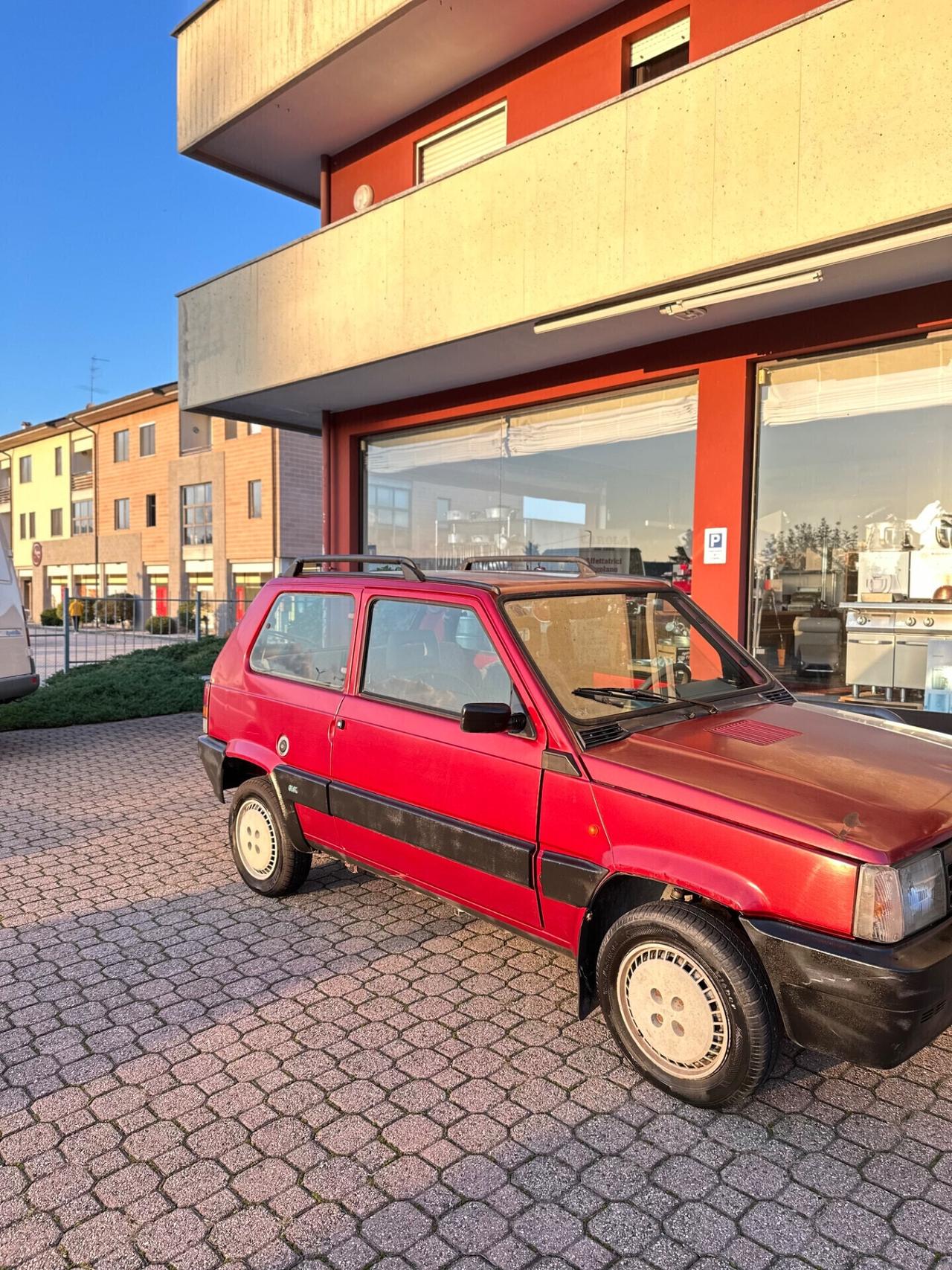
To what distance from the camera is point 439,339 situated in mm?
8203

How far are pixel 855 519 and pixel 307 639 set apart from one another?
5603 millimetres

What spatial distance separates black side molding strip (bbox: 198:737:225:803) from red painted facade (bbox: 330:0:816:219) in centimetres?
600

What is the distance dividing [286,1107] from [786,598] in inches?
263

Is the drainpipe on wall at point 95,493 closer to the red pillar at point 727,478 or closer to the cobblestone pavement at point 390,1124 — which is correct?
the red pillar at point 727,478

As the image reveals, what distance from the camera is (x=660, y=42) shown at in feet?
26.9

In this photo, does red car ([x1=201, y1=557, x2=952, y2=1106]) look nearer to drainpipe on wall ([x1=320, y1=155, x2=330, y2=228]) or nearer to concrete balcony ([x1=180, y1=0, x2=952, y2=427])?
concrete balcony ([x1=180, y1=0, x2=952, y2=427])

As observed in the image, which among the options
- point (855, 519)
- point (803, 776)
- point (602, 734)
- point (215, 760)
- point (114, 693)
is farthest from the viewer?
point (114, 693)

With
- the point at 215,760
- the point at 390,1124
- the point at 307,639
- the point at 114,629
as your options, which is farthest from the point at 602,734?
the point at 114,629

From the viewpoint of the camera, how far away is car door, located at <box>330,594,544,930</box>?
314 centimetres

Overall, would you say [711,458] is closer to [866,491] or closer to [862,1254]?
[866,491]

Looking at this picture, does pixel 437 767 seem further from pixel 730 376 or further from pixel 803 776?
pixel 730 376

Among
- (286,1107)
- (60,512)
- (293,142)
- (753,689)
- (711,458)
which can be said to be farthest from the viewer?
(60,512)

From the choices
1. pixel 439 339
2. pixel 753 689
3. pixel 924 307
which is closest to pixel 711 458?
pixel 924 307

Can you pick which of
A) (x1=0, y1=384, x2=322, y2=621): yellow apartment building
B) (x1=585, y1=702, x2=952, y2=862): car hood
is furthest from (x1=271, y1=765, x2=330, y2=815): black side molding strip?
(x1=0, y1=384, x2=322, y2=621): yellow apartment building
